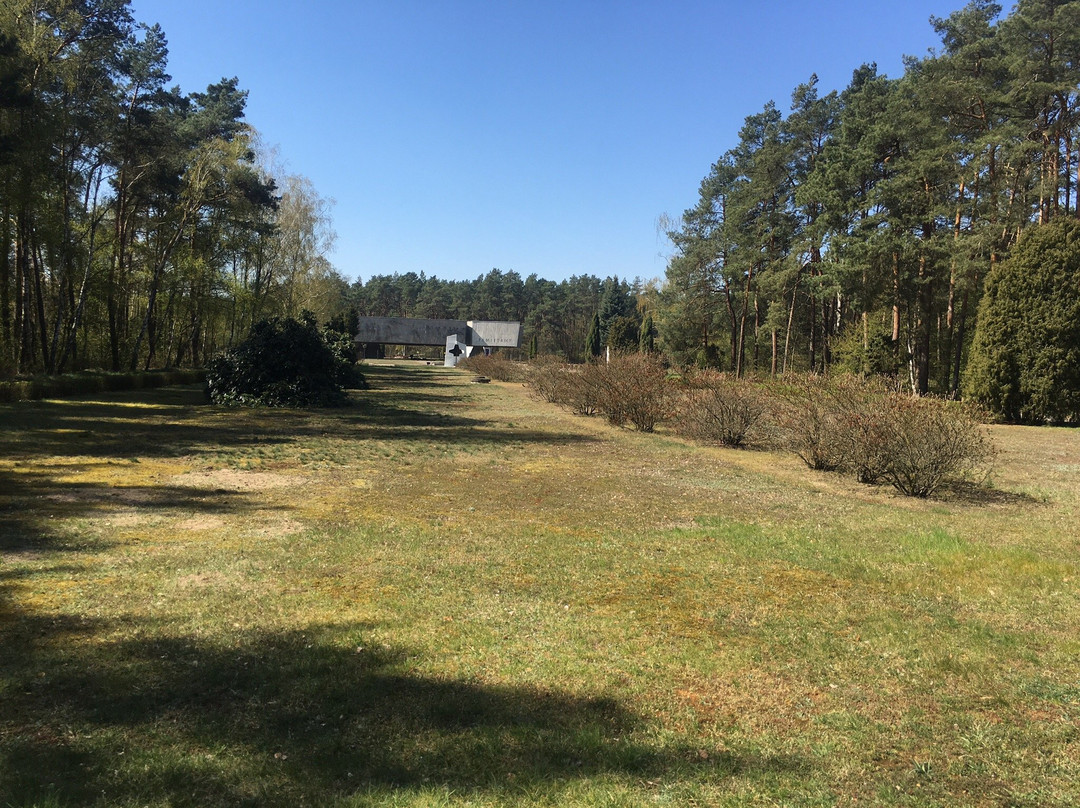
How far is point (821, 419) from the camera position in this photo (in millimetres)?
11297

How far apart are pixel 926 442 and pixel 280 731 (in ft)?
30.0

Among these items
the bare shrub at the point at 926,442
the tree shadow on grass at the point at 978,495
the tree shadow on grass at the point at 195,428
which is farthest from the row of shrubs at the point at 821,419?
the tree shadow on grass at the point at 195,428

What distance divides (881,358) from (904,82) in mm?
11585

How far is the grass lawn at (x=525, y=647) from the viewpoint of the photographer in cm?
272

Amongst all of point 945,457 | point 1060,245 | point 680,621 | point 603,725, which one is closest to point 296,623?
point 603,725

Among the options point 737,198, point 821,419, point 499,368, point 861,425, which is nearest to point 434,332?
point 499,368

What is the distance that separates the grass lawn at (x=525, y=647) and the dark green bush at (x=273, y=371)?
1191 centimetres

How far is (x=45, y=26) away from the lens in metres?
17.2

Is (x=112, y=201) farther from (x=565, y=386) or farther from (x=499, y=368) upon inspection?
(x=499, y=368)

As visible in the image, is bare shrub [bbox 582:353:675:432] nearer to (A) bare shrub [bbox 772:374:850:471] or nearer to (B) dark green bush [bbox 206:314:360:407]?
(A) bare shrub [bbox 772:374:850:471]

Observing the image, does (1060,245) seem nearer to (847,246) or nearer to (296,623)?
(847,246)

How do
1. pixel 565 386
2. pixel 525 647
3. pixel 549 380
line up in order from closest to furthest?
1. pixel 525 647
2. pixel 565 386
3. pixel 549 380

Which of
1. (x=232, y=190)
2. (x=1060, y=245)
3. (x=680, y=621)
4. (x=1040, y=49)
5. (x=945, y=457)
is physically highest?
(x=1040, y=49)

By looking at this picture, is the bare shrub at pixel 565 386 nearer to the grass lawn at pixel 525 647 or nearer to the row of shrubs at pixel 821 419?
the row of shrubs at pixel 821 419
